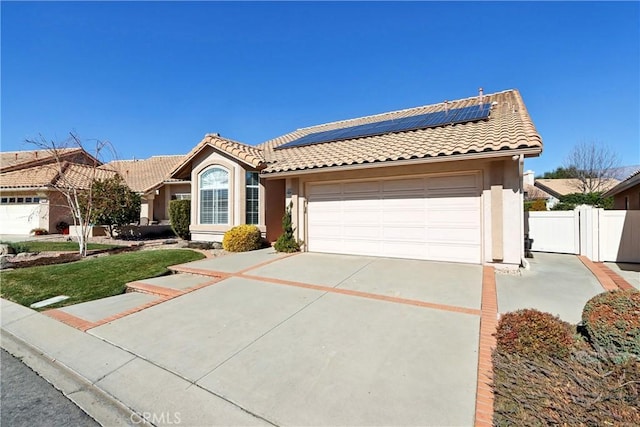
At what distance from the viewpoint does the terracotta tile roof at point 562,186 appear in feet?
98.7

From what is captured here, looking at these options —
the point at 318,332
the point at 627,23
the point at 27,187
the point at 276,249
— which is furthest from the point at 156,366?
the point at 27,187

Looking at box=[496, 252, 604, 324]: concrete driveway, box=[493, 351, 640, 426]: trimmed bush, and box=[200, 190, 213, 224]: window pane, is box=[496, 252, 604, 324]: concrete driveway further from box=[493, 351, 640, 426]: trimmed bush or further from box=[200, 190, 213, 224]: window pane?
box=[200, 190, 213, 224]: window pane

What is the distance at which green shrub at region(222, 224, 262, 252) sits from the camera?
11688 millimetres

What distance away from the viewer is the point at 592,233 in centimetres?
924

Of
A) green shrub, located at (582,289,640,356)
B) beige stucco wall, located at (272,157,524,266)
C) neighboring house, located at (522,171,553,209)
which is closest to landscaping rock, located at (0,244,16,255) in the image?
beige stucco wall, located at (272,157,524,266)

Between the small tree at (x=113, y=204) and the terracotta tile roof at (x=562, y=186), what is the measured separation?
4292cm

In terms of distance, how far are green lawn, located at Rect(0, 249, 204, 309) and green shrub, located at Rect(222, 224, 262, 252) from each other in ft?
4.86

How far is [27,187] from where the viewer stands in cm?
1994

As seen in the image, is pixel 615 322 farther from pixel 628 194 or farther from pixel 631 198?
Result: pixel 628 194

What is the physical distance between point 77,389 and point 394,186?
844 cm

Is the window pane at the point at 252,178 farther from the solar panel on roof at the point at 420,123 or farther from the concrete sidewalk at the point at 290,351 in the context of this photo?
the concrete sidewalk at the point at 290,351

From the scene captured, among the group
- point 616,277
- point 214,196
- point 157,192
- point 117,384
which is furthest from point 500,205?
point 157,192

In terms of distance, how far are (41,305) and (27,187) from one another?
20587 millimetres

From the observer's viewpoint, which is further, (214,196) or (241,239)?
(214,196)
